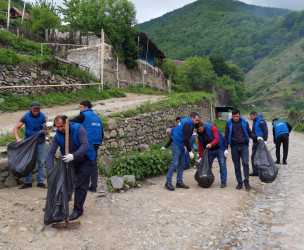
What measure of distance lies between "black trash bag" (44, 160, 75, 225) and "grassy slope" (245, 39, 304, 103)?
203 ft

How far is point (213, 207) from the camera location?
4.80 meters

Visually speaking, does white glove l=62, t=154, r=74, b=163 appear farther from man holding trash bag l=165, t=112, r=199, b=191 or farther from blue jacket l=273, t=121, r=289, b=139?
blue jacket l=273, t=121, r=289, b=139

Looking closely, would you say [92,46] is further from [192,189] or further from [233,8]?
[233,8]

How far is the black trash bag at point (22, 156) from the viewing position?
442 centimetres

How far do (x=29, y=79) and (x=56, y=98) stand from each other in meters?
1.33

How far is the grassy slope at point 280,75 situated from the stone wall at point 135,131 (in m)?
54.9

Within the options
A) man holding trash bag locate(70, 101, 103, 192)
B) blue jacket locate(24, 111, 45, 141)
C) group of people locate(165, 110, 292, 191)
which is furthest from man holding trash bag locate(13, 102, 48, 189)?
group of people locate(165, 110, 292, 191)

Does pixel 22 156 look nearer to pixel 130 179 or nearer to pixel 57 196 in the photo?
pixel 57 196

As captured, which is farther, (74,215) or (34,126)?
(34,126)

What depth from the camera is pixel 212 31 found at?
88312mm

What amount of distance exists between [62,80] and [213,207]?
33.6 feet

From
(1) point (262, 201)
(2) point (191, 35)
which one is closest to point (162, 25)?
(2) point (191, 35)

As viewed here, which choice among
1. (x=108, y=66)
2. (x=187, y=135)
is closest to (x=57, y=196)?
(x=187, y=135)

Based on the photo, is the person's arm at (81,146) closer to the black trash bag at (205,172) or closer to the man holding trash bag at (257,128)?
the black trash bag at (205,172)
